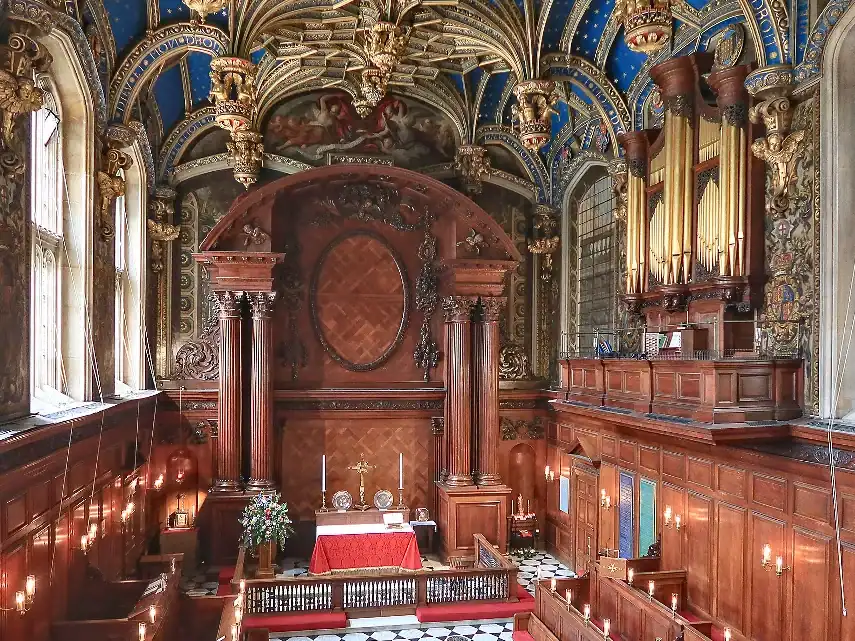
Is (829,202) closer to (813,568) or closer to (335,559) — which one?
(813,568)

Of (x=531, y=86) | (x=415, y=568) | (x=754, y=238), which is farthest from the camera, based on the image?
(x=415, y=568)

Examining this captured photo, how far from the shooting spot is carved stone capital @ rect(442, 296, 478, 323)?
51.1 ft

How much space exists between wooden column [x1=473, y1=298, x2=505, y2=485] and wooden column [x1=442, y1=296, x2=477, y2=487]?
0.25 metres

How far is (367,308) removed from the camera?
54.0 feet

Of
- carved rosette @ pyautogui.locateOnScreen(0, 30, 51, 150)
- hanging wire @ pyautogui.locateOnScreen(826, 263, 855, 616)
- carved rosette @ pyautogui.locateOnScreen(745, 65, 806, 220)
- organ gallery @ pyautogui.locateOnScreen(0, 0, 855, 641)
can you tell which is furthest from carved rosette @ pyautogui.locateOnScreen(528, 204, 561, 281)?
carved rosette @ pyautogui.locateOnScreen(0, 30, 51, 150)

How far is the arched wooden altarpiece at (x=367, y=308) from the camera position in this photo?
49.2 ft

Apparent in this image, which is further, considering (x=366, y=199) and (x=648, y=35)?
(x=366, y=199)

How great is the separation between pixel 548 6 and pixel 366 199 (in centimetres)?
576

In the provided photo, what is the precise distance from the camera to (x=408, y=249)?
54.4 ft

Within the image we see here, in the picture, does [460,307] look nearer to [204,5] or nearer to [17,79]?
[204,5]

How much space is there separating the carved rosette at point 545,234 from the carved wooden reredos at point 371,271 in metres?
1.84

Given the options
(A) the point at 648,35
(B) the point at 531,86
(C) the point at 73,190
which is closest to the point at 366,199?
(B) the point at 531,86

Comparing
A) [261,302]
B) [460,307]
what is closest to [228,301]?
[261,302]

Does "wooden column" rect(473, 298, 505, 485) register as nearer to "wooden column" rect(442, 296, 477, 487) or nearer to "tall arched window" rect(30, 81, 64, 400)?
"wooden column" rect(442, 296, 477, 487)
